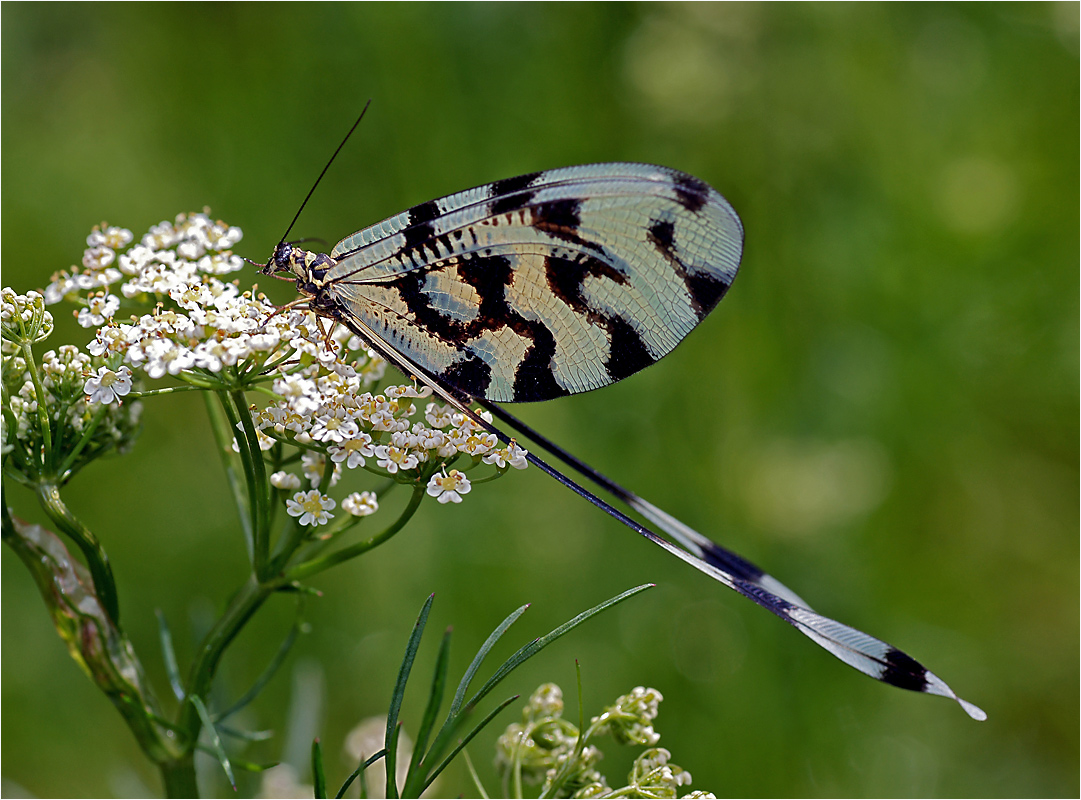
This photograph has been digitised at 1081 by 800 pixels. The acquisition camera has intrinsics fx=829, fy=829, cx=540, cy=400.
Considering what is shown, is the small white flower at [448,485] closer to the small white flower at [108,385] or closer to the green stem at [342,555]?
the green stem at [342,555]

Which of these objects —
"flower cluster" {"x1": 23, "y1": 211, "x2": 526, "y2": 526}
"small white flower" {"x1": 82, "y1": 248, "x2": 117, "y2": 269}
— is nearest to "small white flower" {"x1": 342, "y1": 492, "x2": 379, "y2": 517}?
"flower cluster" {"x1": 23, "y1": 211, "x2": 526, "y2": 526}

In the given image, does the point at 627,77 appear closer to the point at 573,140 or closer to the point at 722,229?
the point at 573,140

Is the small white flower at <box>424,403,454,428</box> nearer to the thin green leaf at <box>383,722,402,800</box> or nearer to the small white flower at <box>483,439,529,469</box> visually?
the small white flower at <box>483,439,529,469</box>

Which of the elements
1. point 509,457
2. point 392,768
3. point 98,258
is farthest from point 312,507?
point 98,258

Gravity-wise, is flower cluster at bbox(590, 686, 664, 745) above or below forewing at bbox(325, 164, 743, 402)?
below

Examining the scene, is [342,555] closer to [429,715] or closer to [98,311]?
[429,715]

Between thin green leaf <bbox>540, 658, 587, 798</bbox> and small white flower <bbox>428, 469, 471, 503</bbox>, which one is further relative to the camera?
small white flower <bbox>428, 469, 471, 503</bbox>

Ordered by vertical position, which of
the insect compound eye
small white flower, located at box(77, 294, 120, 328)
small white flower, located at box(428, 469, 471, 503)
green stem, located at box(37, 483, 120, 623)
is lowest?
green stem, located at box(37, 483, 120, 623)
